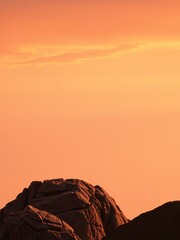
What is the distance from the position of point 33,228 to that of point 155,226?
900cm

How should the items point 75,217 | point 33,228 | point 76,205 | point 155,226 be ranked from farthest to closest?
point 76,205 < point 75,217 < point 33,228 < point 155,226

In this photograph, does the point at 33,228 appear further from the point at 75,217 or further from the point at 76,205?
the point at 76,205

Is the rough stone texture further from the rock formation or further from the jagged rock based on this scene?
the jagged rock

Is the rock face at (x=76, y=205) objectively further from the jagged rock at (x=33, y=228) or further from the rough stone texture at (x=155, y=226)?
the rough stone texture at (x=155, y=226)

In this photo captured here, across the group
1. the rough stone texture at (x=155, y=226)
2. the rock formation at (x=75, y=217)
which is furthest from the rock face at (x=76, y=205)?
the rough stone texture at (x=155, y=226)

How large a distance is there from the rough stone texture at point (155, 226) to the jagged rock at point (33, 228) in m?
4.65

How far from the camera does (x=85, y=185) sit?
83250 mm

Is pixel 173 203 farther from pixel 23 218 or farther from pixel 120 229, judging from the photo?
pixel 23 218

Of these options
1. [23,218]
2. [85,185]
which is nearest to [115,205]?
[85,185]

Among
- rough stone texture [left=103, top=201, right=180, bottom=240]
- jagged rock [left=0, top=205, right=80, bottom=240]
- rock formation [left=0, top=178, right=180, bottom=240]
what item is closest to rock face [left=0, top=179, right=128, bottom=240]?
rock formation [left=0, top=178, right=180, bottom=240]

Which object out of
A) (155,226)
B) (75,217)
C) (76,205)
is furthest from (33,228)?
(76,205)

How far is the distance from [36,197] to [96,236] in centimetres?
702

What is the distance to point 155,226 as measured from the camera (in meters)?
57.8

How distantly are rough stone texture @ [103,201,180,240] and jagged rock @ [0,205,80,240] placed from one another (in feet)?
15.3
